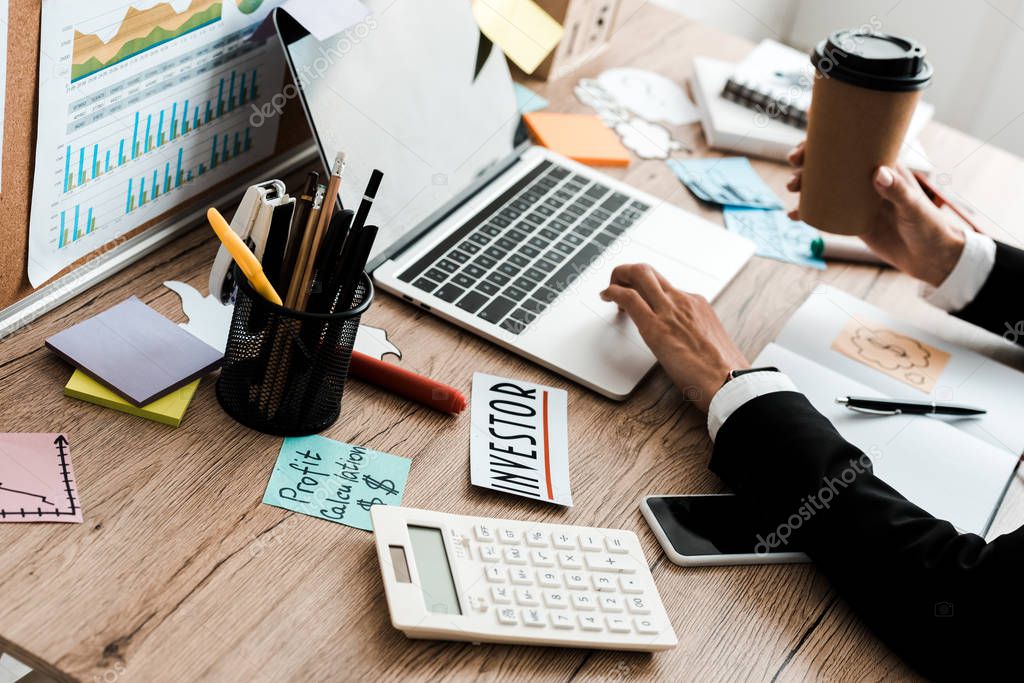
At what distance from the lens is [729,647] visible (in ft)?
2.56

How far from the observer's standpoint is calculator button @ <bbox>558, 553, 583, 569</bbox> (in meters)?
0.79

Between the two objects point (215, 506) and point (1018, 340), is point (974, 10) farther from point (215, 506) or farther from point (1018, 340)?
point (215, 506)

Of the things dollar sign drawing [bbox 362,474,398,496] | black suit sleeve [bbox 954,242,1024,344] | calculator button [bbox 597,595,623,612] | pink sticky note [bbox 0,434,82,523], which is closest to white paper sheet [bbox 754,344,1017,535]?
black suit sleeve [bbox 954,242,1024,344]

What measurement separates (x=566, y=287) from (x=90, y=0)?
0.56 metres

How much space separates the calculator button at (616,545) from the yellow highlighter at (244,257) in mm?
329

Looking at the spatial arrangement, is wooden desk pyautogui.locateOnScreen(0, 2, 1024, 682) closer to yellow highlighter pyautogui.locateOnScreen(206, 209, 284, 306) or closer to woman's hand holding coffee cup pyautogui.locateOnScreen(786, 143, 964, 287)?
yellow highlighter pyautogui.locateOnScreen(206, 209, 284, 306)

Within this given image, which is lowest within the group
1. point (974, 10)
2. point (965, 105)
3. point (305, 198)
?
point (965, 105)

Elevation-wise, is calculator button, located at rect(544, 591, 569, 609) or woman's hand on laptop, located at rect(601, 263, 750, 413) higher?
woman's hand on laptop, located at rect(601, 263, 750, 413)

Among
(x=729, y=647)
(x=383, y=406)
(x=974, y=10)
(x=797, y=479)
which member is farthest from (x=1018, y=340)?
(x=974, y=10)

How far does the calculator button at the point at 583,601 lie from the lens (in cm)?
76

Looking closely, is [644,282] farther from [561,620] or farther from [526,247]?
[561,620]

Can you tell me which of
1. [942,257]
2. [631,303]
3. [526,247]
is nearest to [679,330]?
[631,303]

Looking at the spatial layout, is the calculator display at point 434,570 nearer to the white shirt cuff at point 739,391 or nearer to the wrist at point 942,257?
the white shirt cuff at point 739,391

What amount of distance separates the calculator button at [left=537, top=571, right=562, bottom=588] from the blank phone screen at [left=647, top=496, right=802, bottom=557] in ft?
0.41
